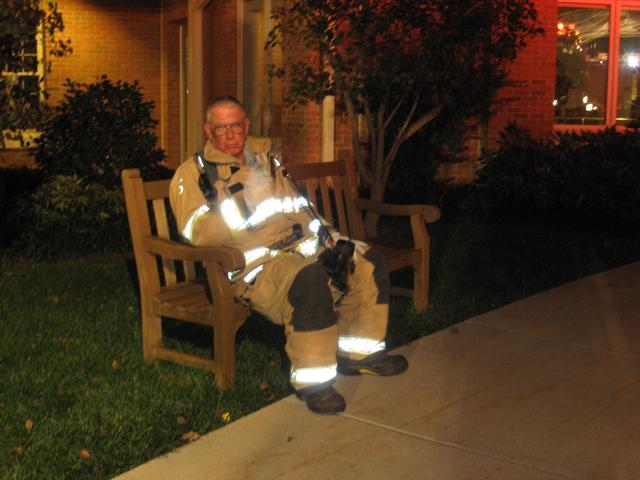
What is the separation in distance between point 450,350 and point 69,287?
3.05 m

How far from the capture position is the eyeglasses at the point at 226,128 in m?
5.52

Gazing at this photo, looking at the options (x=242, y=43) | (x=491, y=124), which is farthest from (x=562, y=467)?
(x=242, y=43)

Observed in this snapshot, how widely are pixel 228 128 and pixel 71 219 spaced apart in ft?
14.3

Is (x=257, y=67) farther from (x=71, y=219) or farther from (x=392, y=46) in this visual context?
(x=392, y=46)

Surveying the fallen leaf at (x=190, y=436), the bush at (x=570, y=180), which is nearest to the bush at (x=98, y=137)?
the bush at (x=570, y=180)

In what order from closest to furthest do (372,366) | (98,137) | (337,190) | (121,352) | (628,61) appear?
(372,366) → (121,352) → (337,190) → (98,137) → (628,61)

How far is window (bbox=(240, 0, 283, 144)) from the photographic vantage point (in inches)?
530

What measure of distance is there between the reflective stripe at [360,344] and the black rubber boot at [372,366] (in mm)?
33

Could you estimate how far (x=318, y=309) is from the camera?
16.7 feet

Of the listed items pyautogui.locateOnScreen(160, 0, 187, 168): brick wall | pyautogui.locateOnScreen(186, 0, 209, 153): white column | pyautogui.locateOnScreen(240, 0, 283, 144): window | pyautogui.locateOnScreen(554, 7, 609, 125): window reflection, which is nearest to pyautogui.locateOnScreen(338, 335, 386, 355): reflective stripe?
pyautogui.locateOnScreen(240, 0, 283, 144): window

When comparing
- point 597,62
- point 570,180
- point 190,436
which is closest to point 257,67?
point 597,62

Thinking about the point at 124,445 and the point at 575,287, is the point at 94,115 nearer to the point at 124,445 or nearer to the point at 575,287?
the point at 575,287

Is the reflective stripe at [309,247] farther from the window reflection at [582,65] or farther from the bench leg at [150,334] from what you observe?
the window reflection at [582,65]

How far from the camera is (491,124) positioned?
13.3 m
